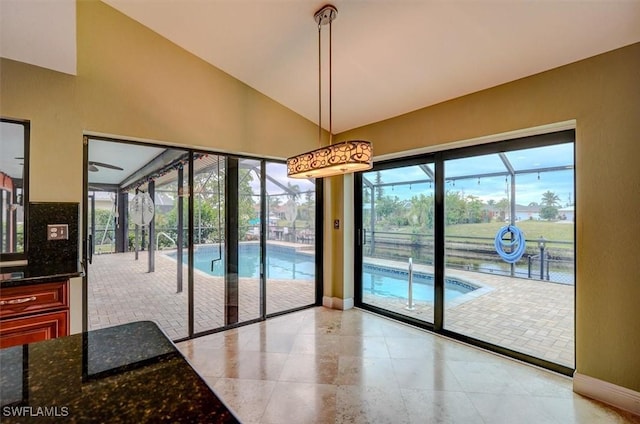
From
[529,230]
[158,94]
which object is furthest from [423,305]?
[158,94]

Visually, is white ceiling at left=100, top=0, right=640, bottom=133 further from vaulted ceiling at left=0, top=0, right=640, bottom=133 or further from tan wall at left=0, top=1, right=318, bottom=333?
tan wall at left=0, top=1, right=318, bottom=333

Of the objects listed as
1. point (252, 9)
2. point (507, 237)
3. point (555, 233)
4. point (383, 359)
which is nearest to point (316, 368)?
point (383, 359)

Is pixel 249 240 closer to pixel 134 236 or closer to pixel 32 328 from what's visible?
pixel 134 236

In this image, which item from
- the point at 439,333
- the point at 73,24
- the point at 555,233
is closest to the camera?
the point at 73,24

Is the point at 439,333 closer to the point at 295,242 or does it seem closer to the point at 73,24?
the point at 295,242

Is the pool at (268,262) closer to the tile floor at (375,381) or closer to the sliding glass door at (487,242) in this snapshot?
the tile floor at (375,381)

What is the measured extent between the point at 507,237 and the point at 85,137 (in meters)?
4.27

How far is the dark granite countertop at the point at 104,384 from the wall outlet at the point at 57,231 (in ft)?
6.56

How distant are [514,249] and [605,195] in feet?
3.22

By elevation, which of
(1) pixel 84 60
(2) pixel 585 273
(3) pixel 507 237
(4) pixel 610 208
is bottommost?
(2) pixel 585 273

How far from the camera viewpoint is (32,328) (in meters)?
2.01

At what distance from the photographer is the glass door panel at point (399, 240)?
384cm

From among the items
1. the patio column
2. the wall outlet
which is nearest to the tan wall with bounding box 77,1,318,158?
the wall outlet

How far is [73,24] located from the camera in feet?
7.36
